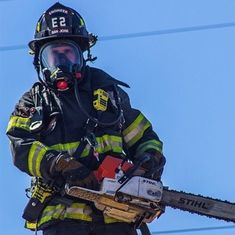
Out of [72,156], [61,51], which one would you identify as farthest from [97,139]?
[61,51]

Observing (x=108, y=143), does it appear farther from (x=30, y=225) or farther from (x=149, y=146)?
(x=30, y=225)

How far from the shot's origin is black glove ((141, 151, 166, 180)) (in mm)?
6270

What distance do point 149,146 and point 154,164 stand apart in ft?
0.48

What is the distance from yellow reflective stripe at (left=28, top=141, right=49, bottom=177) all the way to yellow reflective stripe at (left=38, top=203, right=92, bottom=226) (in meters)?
0.23

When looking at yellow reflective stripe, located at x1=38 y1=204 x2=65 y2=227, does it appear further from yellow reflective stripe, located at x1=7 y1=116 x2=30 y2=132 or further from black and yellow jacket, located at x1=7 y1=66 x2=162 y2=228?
yellow reflective stripe, located at x1=7 y1=116 x2=30 y2=132

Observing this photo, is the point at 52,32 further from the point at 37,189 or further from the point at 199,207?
the point at 199,207

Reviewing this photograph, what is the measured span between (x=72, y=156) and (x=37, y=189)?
0.31m

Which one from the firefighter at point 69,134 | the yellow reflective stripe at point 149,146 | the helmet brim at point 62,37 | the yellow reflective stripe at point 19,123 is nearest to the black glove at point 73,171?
the firefighter at point 69,134

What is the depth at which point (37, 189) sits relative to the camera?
6309 millimetres

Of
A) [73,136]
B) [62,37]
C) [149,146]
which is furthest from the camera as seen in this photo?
[62,37]

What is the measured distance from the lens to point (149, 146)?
643 centimetres

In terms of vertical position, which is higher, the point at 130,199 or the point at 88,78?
the point at 88,78

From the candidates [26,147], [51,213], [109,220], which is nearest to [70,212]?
[51,213]

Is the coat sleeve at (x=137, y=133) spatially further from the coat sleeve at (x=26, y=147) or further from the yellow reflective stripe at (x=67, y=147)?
the coat sleeve at (x=26, y=147)
